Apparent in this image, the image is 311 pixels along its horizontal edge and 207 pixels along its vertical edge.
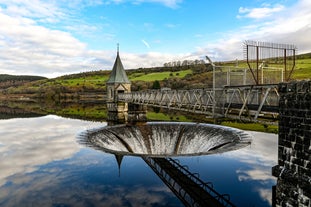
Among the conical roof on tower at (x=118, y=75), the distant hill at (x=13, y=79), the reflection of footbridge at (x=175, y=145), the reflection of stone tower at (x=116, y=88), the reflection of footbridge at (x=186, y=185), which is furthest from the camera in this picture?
the distant hill at (x=13, y=79)

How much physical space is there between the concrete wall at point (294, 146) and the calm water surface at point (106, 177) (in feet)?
15.2

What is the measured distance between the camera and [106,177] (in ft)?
51.3

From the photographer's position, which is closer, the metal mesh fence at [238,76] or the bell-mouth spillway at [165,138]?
the metal mesh fence at [238,76]

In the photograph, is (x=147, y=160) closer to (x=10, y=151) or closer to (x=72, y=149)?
(x=72, y=149)

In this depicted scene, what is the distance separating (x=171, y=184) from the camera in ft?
48.1

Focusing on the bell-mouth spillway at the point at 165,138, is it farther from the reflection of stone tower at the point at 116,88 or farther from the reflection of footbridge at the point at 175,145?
the reflection of stone tower at the point at 116,88

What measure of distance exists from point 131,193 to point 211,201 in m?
3.85

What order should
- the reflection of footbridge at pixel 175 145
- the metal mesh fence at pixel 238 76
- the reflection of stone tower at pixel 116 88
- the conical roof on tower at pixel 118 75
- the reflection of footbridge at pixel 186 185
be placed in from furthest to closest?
the conical roof on tower at pixel 118 75 → the reflection of stone tower at pixel 116 88 → the metal mesh fence at pixel 238 76 → the reflection of footbridge at pixel 175 145 → the reflection of footbridge at pixel 186 185

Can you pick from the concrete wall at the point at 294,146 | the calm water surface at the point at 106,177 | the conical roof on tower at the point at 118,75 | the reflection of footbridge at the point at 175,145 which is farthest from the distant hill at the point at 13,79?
the concrete wall at the point at 294,146

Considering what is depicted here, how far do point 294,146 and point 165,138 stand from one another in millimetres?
17451

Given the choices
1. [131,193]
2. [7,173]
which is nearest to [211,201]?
[131,193]

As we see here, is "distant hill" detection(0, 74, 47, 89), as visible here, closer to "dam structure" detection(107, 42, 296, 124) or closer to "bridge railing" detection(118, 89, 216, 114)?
"bridge railing" detection(118, 89, 216, 114)

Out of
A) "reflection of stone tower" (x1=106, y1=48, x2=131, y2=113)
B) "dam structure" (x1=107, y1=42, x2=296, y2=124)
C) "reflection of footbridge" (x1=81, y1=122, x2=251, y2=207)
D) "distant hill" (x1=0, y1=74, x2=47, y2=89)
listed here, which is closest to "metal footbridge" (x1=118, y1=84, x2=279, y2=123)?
"dam structure" (x1=107, y1=42, x2=296, y2=124)

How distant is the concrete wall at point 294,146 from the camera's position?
752cm
